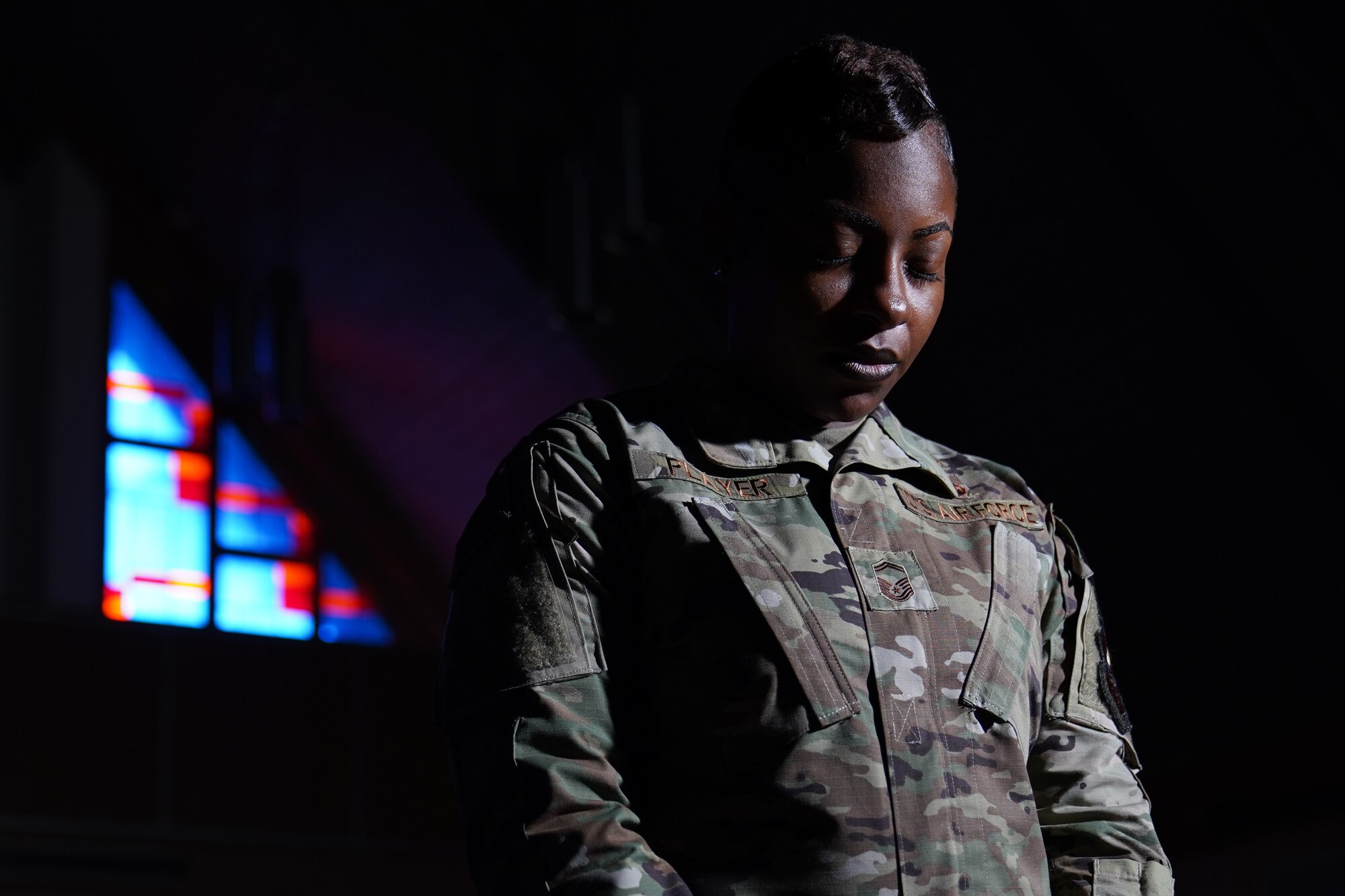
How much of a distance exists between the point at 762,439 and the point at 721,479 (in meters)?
0.07

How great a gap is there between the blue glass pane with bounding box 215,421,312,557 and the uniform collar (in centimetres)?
892

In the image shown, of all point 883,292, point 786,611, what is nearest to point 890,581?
point 786,611

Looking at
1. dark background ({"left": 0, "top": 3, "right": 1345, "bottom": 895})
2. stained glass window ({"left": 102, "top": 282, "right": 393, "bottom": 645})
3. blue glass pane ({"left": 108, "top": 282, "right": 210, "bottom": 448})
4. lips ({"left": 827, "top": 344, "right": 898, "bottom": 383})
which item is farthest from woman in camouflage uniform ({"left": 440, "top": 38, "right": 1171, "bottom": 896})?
blue glass pane ({"left": 108, "top": 282, "right": 210, "bottom": 448})

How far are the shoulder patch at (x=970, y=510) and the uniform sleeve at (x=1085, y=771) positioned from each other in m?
0.04

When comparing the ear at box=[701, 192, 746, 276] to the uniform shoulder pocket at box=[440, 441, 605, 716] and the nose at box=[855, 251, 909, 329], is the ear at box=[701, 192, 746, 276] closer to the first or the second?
the nose at box=[855, 251, 909, 329]

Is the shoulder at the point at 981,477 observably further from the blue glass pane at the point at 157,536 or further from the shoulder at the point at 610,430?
the blue glass pane at the point at 157,536

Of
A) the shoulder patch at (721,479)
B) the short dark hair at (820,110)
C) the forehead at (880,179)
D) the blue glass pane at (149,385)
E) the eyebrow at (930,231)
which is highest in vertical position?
the blue glass pane at (149,385)

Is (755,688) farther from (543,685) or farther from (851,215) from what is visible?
(851,215)

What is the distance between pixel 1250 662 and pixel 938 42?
7.95ft

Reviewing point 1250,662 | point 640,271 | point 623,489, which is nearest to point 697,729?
point 623,489

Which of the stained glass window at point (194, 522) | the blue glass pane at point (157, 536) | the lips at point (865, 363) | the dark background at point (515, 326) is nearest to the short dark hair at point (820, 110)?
the lips at point (865, 363)

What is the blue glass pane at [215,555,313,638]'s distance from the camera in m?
10.0

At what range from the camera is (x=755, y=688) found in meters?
1.31

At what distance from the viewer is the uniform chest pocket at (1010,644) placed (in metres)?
1.38
